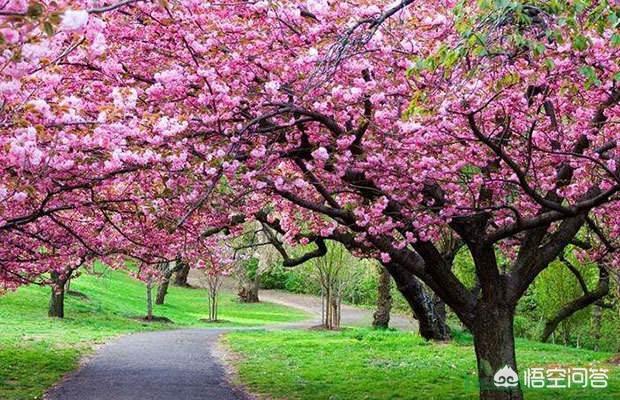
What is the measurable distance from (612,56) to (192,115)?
4140 millimetres

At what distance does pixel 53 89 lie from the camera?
6.31 meters

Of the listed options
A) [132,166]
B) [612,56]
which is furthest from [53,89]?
[612,56]

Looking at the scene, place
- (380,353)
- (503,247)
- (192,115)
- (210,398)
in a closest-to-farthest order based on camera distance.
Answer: (192,115), (210,398), (503,247), (380,353)

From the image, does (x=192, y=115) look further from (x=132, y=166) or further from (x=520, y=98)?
(x=520, y=98)

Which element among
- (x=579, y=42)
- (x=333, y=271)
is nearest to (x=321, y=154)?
(x=579, y=42)

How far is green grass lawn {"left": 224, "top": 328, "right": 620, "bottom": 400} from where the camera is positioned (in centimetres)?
1098

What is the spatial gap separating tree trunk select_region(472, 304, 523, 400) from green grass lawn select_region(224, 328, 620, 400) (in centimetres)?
160

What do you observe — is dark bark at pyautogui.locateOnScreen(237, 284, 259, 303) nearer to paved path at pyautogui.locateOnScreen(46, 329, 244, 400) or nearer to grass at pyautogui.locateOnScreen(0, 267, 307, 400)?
grass at pyautogui.locateOnScreen(0, 267, 307, 400)

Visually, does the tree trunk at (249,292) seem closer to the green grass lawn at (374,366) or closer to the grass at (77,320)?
the grass at (77,320)

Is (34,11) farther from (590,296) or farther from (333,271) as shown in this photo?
(333,271)

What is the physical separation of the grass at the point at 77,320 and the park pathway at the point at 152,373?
53 centimetres

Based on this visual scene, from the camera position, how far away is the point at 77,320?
2502 cm

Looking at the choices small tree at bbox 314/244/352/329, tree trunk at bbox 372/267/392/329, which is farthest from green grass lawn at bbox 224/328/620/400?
small tree at bbox 314/244/352/329

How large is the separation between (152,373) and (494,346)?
7.01 metres
